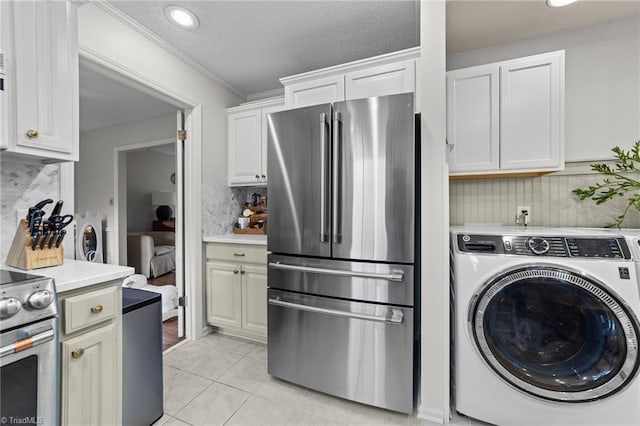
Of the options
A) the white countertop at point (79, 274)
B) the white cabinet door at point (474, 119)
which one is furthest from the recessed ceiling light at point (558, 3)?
the white countertop at point (79, 274)

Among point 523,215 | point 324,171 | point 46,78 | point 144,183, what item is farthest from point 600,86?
point 144,183

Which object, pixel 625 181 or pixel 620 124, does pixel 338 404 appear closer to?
pixel 625 181

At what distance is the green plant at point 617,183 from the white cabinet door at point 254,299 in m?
2.38

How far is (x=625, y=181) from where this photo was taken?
5.83 ft

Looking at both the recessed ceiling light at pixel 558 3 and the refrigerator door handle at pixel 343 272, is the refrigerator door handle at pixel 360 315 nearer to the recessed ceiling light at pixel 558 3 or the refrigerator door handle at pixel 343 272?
the refrigerator door handle at pixel 343 272

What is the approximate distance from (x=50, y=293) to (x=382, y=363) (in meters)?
1.45

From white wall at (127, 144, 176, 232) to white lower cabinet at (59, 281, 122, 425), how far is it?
5246mm

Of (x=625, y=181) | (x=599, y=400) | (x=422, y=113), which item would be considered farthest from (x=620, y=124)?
(x=599, y=400)

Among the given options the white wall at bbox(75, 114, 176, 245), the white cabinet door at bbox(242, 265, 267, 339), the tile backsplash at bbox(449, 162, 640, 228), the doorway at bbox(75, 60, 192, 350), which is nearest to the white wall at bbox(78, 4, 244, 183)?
the doorway at bbox(75, 60, 192, 350)

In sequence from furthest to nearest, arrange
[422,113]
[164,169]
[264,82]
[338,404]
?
[164,169] → [264,82] → [338,404] → [422,113]

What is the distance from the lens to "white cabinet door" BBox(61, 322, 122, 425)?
97 cm

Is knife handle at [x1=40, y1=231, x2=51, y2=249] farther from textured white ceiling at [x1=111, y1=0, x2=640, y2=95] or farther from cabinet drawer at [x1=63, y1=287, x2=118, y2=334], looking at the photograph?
textured white ceiling at [x1=111, y1=0, x2=640, y2=95]

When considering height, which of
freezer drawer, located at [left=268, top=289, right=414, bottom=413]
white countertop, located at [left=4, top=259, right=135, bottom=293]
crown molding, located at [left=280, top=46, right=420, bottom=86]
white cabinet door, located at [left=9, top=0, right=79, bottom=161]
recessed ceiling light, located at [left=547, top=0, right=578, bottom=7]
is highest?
recessed ceiling light, located at [left=547, top=0, right=578, bottom=7]

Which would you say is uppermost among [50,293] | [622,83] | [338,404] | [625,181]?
[622,83]
